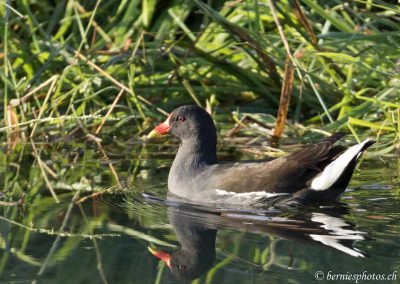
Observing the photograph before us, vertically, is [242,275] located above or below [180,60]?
Result: below

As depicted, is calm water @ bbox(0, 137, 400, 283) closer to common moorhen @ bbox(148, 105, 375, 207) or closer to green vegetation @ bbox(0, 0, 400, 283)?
green vegetation @ bbox(0, 0, 400, 283)

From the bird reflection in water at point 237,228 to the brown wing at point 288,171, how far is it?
0.87 ft

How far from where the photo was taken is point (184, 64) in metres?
7.17

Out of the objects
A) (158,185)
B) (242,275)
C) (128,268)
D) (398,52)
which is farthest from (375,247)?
(398,52)

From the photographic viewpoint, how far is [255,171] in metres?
5.39

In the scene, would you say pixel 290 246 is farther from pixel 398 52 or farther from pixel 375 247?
pixel 398 52

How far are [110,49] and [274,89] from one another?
139cm

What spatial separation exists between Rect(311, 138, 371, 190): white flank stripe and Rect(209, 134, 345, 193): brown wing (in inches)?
2.6

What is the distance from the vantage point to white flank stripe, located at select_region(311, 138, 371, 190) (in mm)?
→ 5117

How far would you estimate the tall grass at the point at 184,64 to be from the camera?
660cm

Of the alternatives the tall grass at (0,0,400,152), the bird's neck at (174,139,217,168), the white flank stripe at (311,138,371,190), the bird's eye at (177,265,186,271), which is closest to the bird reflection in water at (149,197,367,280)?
the bird's eye at (177,265,186,271)

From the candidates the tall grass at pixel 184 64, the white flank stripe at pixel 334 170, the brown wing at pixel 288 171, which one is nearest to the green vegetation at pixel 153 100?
the tall grass at pixel 184 64
